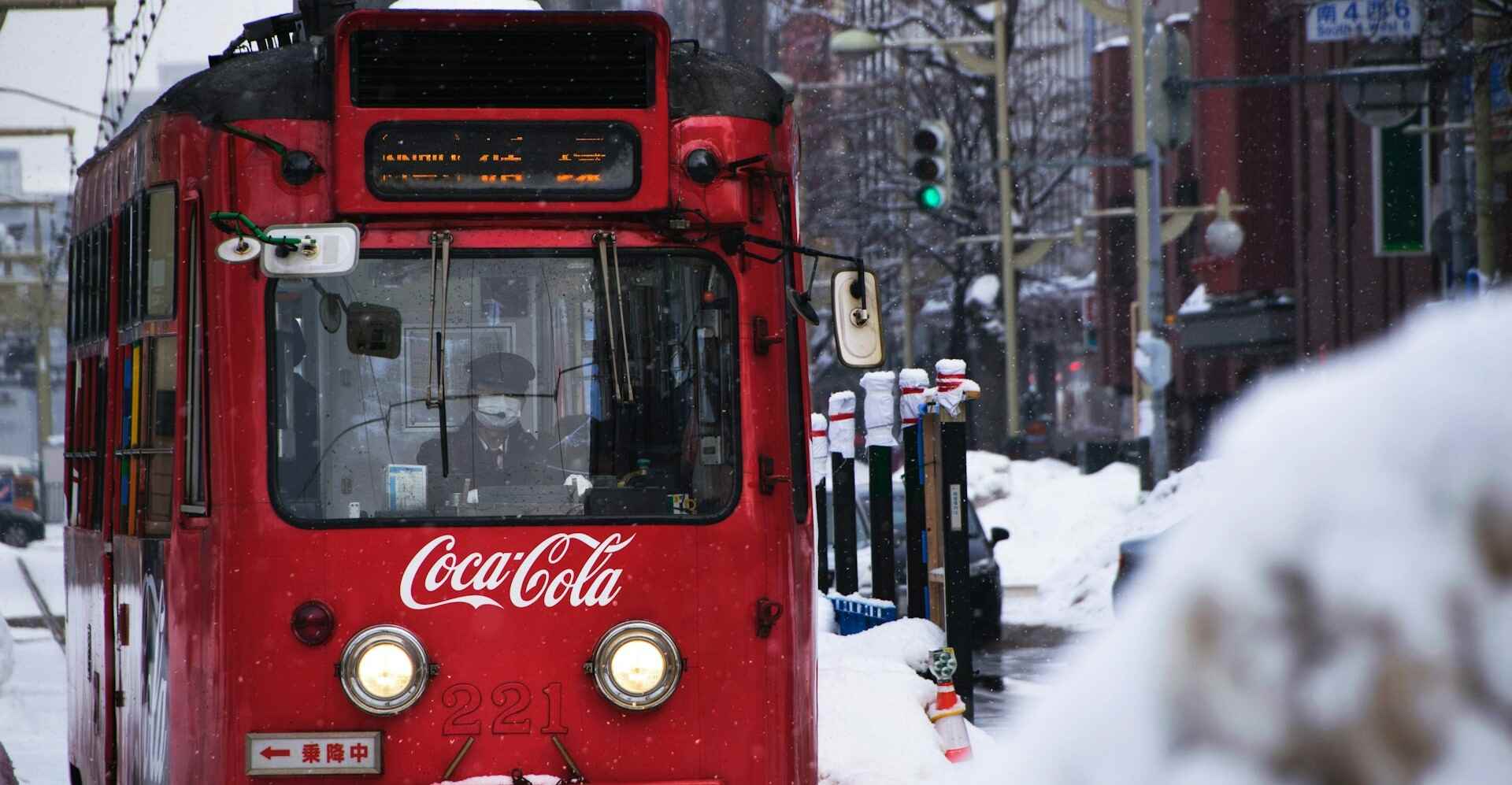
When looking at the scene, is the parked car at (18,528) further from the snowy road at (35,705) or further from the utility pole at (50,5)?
the utility pole at (50,5)

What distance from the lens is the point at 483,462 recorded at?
20.7 ft

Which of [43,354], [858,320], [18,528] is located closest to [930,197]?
[858,320]

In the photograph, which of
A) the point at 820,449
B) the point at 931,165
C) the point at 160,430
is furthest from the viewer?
the point at 931,165

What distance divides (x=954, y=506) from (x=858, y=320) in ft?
16.6

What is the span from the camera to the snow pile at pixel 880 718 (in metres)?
8.73

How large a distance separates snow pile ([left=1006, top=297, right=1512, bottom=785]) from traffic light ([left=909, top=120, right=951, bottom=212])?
2043cm

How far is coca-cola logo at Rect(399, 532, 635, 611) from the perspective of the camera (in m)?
6.27

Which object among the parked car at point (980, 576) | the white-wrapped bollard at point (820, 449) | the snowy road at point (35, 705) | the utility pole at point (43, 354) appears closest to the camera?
the snowy road at point (35, 705)

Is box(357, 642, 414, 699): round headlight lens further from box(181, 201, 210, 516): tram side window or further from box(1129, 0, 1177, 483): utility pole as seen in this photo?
box(1129, 0, 1177, 483): utility pole

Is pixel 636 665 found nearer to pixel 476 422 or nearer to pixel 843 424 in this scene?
pixel 476 422

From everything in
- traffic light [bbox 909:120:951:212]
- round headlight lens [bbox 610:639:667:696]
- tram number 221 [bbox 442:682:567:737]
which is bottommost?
tram number 221 [bbox 442:682:567:737]

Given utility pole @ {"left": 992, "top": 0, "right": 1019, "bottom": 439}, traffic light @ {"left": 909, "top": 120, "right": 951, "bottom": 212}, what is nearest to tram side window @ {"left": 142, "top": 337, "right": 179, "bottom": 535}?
traffic light @ {"left": 909, "top": 120, "right": 951, "bottom": 212}

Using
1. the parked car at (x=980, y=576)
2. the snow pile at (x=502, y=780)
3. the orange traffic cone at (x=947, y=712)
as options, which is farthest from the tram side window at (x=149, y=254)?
the parked car at (x=980, y=576)

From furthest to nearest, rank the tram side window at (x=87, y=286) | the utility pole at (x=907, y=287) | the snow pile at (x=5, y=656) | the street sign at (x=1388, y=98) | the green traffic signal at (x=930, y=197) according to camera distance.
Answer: the utility pole at (x=907, y=287) → the green traffic signal at (x=930, y=197) → the street sign at (x=1388, y=98) → the snow pile at (x=5, y=656) → the tram side window at (x=87, y=286)
